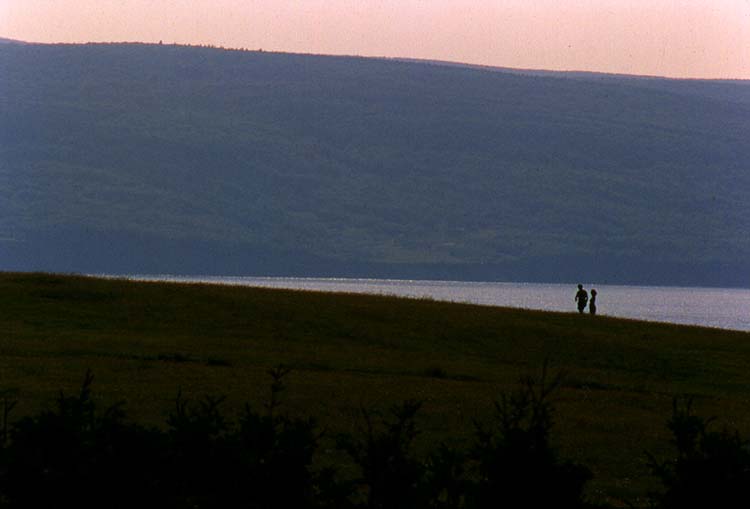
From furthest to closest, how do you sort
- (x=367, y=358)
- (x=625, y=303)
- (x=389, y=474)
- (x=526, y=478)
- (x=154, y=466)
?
(x=625, y=303) < (x=367, y=358) < (x=389, y=474) < (x=526, y=478) < (x=154, y=466)

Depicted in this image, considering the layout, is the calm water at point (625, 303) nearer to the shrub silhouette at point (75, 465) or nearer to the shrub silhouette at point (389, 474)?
the shrub silhouette at point (389, 474)

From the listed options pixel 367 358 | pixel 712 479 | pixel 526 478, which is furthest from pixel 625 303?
pixel 526 478

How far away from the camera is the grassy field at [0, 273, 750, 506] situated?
26.9m

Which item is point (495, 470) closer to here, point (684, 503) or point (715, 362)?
point (684, 503)

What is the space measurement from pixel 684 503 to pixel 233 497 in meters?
3.55

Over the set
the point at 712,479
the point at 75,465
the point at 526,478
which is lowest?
the point at 75,465

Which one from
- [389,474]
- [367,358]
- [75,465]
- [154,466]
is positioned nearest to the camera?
[75,465]

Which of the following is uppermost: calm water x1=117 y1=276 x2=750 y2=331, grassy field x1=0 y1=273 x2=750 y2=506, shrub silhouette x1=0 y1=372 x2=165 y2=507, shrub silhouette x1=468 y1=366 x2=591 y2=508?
calm water x1=117 y1=276 x2=750 y2=331

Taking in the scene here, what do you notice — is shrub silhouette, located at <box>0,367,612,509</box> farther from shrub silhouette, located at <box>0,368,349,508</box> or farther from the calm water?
the calm water

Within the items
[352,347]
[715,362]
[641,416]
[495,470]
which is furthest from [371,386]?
[495,470]

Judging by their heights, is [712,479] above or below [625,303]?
below

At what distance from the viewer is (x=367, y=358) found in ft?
122

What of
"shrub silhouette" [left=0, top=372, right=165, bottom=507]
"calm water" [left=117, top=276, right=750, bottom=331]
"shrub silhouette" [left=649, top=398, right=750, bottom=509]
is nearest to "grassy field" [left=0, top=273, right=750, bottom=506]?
"shrub silhouette" [left=0, top=372, right=165, bottom=507]

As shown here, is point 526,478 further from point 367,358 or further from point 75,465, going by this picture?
point 367,358
